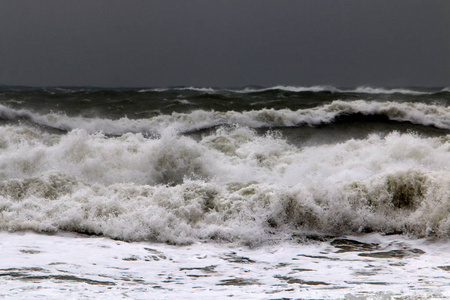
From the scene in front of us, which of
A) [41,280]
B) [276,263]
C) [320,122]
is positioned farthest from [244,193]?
[320,122]

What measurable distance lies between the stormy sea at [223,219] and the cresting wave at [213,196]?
0.02 meters

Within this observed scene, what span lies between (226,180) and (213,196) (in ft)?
6.06

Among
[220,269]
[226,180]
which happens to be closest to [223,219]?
[220,269]

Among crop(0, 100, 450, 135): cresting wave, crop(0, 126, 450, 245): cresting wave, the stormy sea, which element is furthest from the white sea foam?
crop(0, 100, 450, 135): cresting wave

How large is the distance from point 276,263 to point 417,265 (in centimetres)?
140

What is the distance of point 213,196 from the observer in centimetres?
763

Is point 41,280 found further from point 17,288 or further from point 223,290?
point 223,290

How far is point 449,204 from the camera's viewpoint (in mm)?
6723

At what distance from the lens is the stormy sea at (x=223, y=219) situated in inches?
189

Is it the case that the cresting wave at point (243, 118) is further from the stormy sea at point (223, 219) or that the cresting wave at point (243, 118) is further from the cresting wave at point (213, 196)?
the cresting wave at point (213, 196)

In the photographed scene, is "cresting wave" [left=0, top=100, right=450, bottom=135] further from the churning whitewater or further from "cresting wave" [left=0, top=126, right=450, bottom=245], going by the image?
"cresting wave" [left=0, top=126, right=450, bottom=245]

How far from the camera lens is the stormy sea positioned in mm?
4789

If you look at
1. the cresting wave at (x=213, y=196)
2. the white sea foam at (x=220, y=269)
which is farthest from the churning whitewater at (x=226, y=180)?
the white sea foam at (x=220, y=269)

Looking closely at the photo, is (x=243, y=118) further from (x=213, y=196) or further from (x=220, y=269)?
(x=220, y=269)
